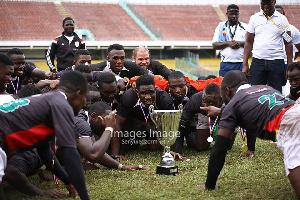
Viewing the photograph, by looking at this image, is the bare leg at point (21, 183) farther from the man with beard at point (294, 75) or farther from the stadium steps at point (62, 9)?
the stadium steps at point (62, 9)

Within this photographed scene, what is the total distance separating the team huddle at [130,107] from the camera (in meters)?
3.56

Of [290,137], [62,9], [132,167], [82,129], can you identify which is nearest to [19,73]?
[82,129]

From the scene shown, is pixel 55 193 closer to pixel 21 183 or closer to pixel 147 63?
pixel 21 183

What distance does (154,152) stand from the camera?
686cm

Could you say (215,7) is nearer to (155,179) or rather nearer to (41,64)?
(41,64)

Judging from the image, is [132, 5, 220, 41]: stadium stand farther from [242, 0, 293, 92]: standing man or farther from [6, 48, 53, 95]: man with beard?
[6, 48, 53, 95]: man with beard

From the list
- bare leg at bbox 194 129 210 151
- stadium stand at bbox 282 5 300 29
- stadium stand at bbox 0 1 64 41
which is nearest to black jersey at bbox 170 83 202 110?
bare leg at bbox 194 129 210 151

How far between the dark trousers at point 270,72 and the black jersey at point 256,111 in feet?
12.3

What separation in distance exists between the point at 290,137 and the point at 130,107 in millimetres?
3055

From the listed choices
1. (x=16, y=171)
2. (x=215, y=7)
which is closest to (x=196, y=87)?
(x=16, y=171)

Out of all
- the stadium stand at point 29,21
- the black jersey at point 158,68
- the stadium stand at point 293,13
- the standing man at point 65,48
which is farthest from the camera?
the stadium stand at point 29,21

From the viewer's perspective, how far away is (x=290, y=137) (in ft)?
A: 12.9

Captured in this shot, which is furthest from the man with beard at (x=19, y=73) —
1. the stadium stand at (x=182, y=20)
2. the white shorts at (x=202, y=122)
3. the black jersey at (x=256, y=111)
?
the stadium stand at (x=182, y=20)

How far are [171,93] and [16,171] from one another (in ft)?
10.3
